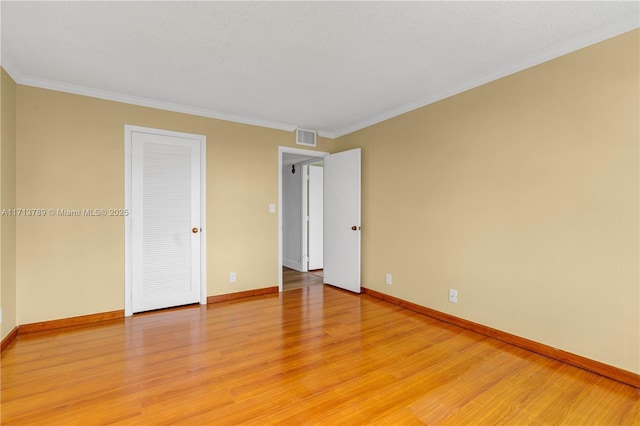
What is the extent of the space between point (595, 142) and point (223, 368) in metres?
3.22

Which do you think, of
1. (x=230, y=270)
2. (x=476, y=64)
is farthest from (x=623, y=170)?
(x=230, y=270)

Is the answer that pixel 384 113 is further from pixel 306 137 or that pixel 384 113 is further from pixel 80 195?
pixel 80 195

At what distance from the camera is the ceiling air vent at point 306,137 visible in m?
4.70

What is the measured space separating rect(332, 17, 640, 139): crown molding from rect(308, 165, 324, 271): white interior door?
92.6 inches

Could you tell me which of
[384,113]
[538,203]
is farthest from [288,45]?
[538,203]

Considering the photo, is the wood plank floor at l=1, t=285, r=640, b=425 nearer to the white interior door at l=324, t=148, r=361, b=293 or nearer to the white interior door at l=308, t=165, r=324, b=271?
the white interior door at l=324, t=148, r=361, b=293

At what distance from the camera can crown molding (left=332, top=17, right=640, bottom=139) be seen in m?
2.13

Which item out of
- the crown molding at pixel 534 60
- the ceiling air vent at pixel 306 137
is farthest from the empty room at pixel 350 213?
the ceiling air vent at pixel 306 137

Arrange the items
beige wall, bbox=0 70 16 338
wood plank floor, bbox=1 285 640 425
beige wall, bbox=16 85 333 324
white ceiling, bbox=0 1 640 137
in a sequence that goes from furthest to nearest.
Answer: beige wall, bbox=16 85 333 324 < beige wall, bbox=0 70 16 338 < white ceiling, bbox=0 1 640 137 < wood plank floor, bbox=1 285 640 425

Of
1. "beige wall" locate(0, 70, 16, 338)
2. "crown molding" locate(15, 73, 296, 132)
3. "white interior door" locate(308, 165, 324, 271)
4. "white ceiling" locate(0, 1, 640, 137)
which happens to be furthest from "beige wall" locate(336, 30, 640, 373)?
"beige wall" locate(0, 70, 16, 338)

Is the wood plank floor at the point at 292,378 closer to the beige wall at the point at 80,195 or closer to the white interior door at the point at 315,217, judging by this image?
the beige wall at the point at 80,195

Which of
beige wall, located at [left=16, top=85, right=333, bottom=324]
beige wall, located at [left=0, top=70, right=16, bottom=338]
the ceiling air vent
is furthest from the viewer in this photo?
the ceiling air vent

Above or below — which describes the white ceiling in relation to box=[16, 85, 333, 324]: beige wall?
above

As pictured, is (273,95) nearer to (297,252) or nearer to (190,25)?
(190,25)
